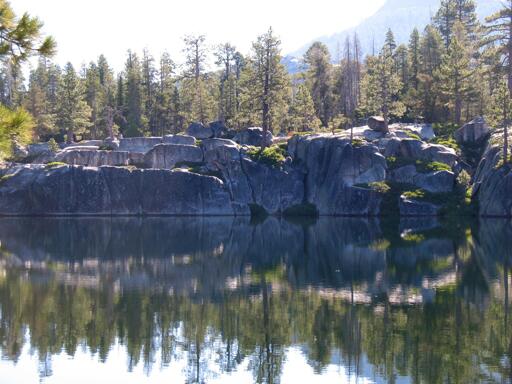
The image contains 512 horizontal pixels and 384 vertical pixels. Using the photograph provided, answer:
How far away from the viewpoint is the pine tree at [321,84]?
335 ft

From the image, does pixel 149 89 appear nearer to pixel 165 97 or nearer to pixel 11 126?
pixel 165 97

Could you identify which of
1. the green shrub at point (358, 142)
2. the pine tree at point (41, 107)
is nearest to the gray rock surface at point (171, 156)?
the green shrub at point (358, 142)

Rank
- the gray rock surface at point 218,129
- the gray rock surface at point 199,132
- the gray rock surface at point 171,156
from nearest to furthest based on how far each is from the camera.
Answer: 1. the gray rock surface at point 171,156
2. the gray rock surface at point 199,132
3. the gray rock surface at point 218,129

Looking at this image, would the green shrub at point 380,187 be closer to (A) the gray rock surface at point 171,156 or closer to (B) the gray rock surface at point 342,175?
(B) the gray rock surface at point 342,175

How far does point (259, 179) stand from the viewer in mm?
74625

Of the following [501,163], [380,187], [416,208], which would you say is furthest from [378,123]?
[501,163]

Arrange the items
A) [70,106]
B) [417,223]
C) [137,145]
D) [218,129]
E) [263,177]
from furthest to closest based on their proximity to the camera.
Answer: [70,106], [218,129], [137,145], [263,177], [417,223]

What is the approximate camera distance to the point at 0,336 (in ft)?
70.4

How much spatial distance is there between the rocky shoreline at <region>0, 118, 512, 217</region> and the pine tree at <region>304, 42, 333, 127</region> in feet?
79.6

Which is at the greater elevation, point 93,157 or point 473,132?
point 473,132

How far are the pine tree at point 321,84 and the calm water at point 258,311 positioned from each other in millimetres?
56561

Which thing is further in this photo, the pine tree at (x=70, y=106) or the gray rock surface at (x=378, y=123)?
the pine tree at (x=70, y=106)

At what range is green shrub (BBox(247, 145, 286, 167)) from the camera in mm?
75125

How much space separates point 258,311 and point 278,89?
196ft
